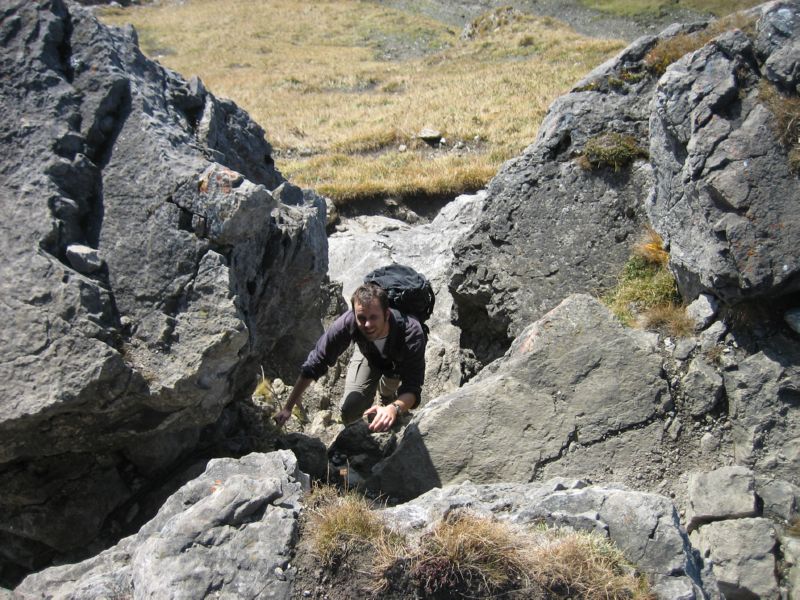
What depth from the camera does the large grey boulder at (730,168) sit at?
7.23 metres

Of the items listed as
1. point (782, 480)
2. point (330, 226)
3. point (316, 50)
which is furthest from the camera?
point (316, 50)

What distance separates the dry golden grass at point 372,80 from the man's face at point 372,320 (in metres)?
8.93

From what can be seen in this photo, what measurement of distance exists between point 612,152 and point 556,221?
1.24m

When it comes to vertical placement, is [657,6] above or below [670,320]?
above

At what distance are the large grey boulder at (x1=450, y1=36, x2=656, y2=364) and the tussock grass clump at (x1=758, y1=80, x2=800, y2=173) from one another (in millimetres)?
2327

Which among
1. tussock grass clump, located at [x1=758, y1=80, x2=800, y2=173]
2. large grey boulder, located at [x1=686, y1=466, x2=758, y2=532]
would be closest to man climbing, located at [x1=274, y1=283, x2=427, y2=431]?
large grey boulder, located at [x1=686, y1=466, x2=758, y2=532]

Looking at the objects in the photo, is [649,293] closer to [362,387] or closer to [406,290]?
[406,290]

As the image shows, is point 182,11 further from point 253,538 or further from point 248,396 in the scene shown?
point 253,538

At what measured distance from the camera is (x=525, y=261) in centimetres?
1034

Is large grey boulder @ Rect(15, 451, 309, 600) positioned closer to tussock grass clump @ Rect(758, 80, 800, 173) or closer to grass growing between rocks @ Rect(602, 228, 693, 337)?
grass growing between rocks @ Rect(602, 228, 693, 337)

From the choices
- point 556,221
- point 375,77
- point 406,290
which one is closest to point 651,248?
point 556,221

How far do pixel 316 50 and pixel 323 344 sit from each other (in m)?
42.2

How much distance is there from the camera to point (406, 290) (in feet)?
28.0

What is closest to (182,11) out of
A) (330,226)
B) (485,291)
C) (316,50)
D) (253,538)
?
(316,50)
